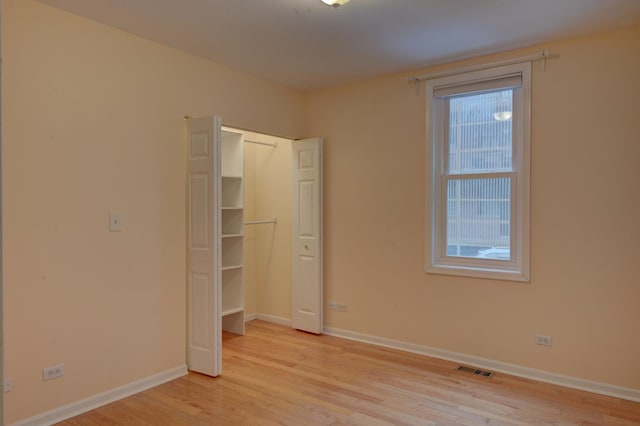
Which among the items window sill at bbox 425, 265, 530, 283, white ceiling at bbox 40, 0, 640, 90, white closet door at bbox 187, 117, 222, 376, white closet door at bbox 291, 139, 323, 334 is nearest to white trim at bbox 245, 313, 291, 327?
white closet door at bbox 291, 139, 323, 334

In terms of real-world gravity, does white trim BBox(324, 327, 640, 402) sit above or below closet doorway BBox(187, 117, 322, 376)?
below

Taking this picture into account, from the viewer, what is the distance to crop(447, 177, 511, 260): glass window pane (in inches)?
147

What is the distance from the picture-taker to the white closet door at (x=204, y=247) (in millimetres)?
3541

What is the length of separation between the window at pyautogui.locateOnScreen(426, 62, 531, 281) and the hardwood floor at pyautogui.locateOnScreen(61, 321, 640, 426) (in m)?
0.92

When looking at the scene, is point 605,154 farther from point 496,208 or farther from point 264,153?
point 264,153

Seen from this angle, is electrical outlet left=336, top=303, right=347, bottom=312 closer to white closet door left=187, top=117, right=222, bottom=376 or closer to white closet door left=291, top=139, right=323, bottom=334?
white closet door left=291, top=139, right=323, bottom=334

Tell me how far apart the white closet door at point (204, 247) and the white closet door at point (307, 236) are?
1390mm

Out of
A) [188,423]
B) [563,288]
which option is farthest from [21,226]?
[563,288]

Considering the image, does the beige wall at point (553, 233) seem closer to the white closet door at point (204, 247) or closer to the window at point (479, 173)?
the window at point (479, 173)

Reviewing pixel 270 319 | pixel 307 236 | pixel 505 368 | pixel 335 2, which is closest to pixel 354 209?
pixel 307 236

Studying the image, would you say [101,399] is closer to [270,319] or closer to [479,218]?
[270,319]

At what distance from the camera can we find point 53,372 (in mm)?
2854

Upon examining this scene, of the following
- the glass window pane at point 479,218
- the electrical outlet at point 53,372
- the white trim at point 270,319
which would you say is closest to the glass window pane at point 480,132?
the glass window pane at point 479,218

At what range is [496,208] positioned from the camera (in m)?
3.78
